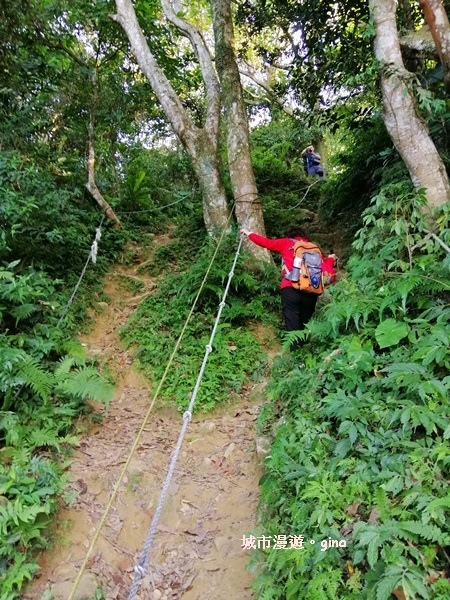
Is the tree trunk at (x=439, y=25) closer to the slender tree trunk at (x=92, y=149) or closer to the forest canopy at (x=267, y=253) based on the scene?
the forest canopy at (x=267, y=253)

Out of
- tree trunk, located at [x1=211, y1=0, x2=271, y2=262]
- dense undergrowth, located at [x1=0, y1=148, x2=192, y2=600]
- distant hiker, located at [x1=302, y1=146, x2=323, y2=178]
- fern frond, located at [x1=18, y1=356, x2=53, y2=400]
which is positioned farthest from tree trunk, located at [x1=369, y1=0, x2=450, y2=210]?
distant hiker, located at [x1=302, y1=146, x2=323, y2=178]

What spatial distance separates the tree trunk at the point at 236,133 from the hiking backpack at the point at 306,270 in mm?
1654

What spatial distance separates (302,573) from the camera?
239 centimetres

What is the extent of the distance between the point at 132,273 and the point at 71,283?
5.17 ft

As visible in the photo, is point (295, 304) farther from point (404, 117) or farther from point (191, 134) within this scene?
point (191, 134)

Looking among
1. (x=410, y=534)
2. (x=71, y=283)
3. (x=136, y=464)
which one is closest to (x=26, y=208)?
(x=71, y=283)

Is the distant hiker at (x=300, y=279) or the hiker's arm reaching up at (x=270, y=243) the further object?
the hiker's arm reaching up at (x=270, y=243)

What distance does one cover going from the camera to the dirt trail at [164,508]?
3.14 metres

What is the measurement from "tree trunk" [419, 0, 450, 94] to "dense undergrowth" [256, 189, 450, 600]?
166 cm

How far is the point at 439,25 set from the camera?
450 centimetres

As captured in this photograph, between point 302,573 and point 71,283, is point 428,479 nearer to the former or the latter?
point 302,573

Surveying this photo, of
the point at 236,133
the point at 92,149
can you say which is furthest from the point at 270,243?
the point at 92,149

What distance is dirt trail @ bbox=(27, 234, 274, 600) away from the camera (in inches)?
123

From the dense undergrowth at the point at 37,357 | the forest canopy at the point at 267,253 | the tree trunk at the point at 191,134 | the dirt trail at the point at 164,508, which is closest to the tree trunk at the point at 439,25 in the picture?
the forest canopy at the point at 267,253
